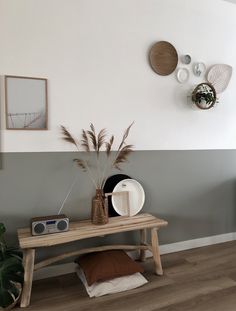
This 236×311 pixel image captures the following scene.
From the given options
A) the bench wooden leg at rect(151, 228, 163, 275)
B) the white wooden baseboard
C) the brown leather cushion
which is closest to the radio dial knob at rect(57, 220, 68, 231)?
the brown leather cushion

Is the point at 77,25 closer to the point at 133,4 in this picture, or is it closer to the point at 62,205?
the point at 133,4

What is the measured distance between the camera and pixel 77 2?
231cm

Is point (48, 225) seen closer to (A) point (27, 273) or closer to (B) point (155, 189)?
(A) point (27, 273)

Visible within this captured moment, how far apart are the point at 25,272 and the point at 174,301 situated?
3.61 ft

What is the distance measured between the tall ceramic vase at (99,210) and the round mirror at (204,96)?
142 centimetres

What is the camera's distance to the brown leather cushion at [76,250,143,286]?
6.79ft

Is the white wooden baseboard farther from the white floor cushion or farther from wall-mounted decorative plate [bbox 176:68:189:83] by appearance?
wall-mounted decorative plate [bbox 176:68:189:83]

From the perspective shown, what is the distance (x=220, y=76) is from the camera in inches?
117

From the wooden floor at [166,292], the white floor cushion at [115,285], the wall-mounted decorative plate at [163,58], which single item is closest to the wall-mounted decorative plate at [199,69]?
the wall-mounted decorative plate at [163,58]

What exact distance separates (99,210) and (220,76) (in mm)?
2036

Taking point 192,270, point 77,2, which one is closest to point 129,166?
point 192,270

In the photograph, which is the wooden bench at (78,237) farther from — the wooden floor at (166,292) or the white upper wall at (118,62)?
the white upper wall at (118,62)

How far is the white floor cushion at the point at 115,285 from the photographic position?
2025 mm

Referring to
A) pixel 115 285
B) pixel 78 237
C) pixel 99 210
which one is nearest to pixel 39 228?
pixel 78 237
